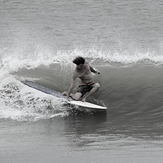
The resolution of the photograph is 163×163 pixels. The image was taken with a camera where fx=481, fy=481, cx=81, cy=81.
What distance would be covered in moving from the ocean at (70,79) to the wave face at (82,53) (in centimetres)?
3

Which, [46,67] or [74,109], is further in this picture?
[46,67]

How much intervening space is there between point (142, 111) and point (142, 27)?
14.1 meters

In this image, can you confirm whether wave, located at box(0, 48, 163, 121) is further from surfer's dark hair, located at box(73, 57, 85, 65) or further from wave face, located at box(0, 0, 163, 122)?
surfer's dark hair, located at box(73, 57, 85, 65)

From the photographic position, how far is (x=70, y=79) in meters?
15.6

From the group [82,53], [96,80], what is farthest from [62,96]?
[82,53]

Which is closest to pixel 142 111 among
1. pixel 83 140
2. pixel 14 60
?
pixel 83 140

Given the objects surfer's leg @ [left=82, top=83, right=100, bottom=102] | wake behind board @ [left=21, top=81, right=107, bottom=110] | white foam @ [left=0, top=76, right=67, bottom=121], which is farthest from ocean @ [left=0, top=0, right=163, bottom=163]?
surfer's leg @ [left=82, top=83, right=100, bottom=102]

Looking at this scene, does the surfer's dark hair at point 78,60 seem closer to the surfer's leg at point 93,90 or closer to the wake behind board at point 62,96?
the surfer's leg at point 93,90

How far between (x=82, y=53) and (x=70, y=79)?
439 centimetres

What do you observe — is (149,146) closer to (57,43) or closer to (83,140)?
(83,140)

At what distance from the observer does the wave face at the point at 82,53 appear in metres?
13.2

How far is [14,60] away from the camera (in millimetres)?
18141

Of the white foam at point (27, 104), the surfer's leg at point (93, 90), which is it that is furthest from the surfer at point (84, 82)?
the white foam at point (27, 104)

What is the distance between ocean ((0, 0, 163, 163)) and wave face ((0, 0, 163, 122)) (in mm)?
29
